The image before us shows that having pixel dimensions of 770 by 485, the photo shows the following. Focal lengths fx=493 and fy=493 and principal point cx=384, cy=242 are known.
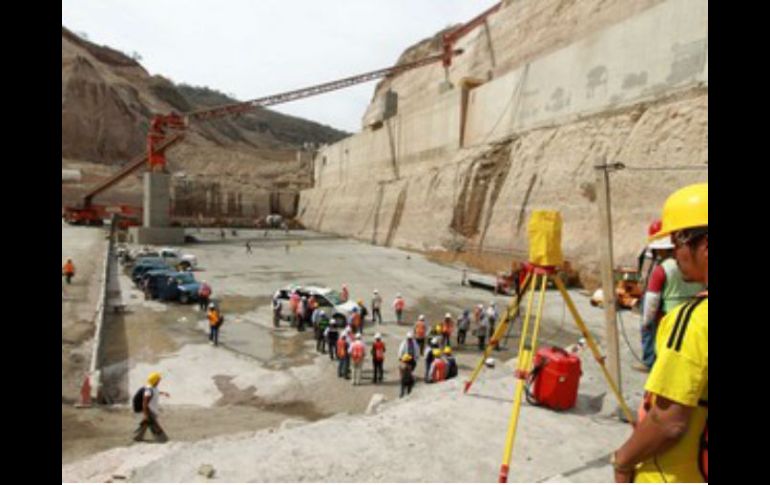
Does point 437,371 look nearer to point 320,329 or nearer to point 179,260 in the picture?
point 320,329

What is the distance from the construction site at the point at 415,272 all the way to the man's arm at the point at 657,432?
7.97 ft

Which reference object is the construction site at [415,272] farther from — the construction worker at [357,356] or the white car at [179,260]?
the white car at [179,260]

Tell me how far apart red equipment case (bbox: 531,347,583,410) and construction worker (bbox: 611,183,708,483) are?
4.01 meters

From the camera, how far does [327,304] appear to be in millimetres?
18141

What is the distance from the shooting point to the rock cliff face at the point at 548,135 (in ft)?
80.5

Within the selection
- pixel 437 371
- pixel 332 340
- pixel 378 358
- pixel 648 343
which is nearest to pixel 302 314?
pixel 332 340

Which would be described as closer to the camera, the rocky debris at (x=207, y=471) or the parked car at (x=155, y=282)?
the rocky debris at (x=207, y=471)

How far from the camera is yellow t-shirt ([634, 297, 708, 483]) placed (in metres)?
2.00

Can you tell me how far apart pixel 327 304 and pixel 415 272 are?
15.0 m

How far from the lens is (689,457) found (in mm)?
2152

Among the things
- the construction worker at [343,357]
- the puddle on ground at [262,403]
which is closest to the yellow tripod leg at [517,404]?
the puddle on ground at [262,403]

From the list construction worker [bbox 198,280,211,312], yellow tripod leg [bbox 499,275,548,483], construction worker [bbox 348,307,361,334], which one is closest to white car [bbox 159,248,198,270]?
construction worker [bbox 198,280,211,312]

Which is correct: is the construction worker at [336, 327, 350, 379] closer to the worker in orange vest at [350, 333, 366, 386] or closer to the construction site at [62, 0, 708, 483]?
the construction site at [62, 0, 708, 483]

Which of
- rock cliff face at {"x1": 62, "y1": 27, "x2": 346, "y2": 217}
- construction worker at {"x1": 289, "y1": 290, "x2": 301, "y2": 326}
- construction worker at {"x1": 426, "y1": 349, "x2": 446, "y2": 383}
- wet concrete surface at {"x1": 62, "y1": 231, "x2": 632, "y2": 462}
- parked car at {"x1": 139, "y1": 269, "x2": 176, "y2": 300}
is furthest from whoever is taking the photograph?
rock cliff face at {"x1": 62, "y1": 27, "x2": 346, "y2": 217}
